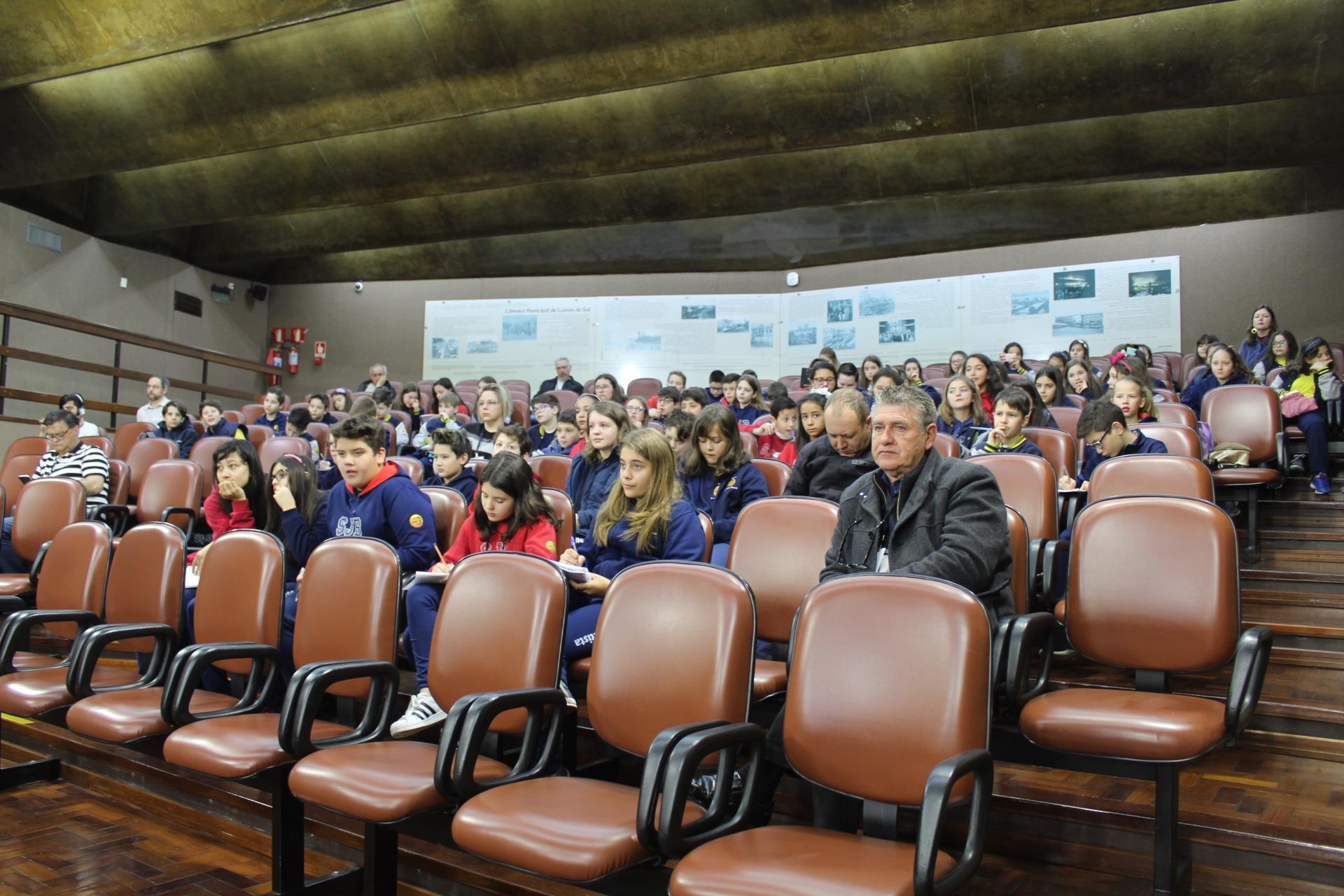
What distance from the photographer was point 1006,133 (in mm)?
7086

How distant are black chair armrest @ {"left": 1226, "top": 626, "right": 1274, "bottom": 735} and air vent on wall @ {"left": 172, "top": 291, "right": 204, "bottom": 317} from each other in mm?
10790

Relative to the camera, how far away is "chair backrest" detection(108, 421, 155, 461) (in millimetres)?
6430

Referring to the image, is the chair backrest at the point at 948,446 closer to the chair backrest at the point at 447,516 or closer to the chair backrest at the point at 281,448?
the chair backrest at the point at 447,516

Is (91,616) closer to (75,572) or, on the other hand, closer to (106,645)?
(75,572)

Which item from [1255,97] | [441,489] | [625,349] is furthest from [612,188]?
[441,489]

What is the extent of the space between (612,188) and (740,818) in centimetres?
753

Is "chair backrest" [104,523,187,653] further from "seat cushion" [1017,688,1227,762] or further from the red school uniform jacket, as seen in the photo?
"seat cushion" [1017,688,1227,762]

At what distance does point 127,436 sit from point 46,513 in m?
2.87

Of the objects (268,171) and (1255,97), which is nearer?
(1255,97)

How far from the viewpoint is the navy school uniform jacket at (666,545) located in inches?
97.7

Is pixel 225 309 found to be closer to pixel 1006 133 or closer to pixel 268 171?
pixel 268 171

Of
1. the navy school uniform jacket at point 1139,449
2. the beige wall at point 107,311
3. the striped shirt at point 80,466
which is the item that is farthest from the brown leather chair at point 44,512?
the beige wall at point 107,311

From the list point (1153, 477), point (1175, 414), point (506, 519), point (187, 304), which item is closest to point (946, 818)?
point (506, 519)

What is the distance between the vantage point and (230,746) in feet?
6.57
